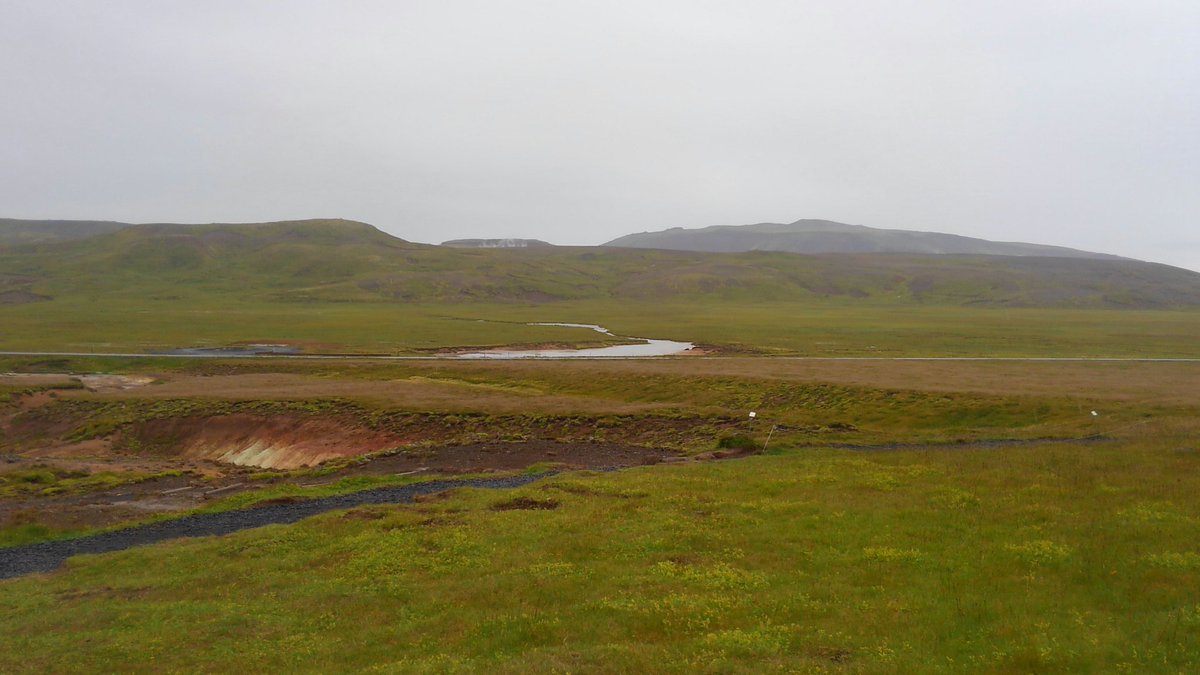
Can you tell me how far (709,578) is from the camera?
16562 millimetres

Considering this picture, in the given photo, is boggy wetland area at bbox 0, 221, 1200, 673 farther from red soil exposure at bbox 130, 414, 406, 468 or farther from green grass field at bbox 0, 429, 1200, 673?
red soil exposure at bbox 130, 414, 406, 468

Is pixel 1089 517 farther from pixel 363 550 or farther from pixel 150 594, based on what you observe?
pixel 150 594

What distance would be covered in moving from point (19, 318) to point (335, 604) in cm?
16630

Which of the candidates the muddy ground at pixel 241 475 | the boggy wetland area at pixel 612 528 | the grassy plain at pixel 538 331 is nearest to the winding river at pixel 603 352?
the grassy plain at pixel 538 331

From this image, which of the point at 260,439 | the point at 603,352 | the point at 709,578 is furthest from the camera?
the point at 603,352

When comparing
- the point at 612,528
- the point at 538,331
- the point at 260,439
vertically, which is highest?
the point at 538,331

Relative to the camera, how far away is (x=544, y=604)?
15.8 metres

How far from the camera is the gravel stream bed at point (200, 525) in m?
23.4

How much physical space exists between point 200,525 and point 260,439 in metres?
24.0

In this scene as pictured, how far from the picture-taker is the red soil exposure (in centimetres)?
4544

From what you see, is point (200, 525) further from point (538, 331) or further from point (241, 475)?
point (538, 331)

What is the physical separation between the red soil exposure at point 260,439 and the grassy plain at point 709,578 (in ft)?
69.5

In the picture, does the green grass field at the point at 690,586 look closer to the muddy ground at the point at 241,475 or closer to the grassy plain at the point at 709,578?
the grassy plain at the point at 709,578

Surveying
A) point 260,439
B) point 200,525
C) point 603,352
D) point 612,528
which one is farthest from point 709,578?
point 603,352
